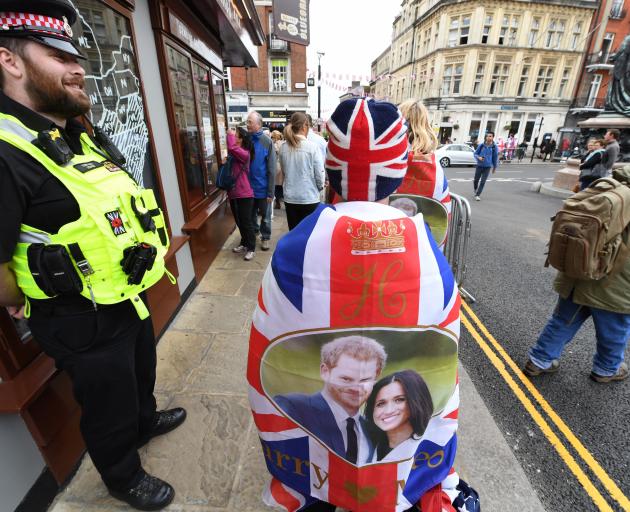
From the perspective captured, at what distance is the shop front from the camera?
171 cm

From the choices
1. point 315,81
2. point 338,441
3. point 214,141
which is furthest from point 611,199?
point 315,81

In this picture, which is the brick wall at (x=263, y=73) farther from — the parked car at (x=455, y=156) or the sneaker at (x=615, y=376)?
the sneaker at (x=615, y=376)

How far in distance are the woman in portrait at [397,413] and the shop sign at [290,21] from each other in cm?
844

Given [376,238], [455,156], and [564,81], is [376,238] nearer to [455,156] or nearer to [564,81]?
[455,156]

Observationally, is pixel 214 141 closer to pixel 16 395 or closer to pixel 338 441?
pixel 16 395

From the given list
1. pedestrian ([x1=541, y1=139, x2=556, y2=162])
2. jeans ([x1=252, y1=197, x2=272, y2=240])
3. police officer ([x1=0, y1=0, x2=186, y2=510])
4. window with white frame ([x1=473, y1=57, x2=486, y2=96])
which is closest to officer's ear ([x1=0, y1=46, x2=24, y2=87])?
police officer ([x1=0, y1=0, x2=186, y2=510])

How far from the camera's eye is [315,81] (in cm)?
2328

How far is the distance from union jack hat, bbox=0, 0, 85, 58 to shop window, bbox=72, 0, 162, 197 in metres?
1.27

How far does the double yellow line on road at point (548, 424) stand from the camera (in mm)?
2004

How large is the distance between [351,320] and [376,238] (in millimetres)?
268

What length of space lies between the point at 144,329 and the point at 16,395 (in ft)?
2.03

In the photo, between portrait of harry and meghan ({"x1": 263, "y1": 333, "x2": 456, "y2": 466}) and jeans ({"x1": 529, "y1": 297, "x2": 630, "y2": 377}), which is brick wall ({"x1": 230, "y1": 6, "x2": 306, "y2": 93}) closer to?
jeans ({"x1": 529, "y1": 297, "x2": 630, "y2": 377})

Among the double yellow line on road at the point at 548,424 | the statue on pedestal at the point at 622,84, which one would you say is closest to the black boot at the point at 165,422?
the double yellow line on road at the point at 548,424

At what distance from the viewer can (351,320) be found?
1048 millimetres
